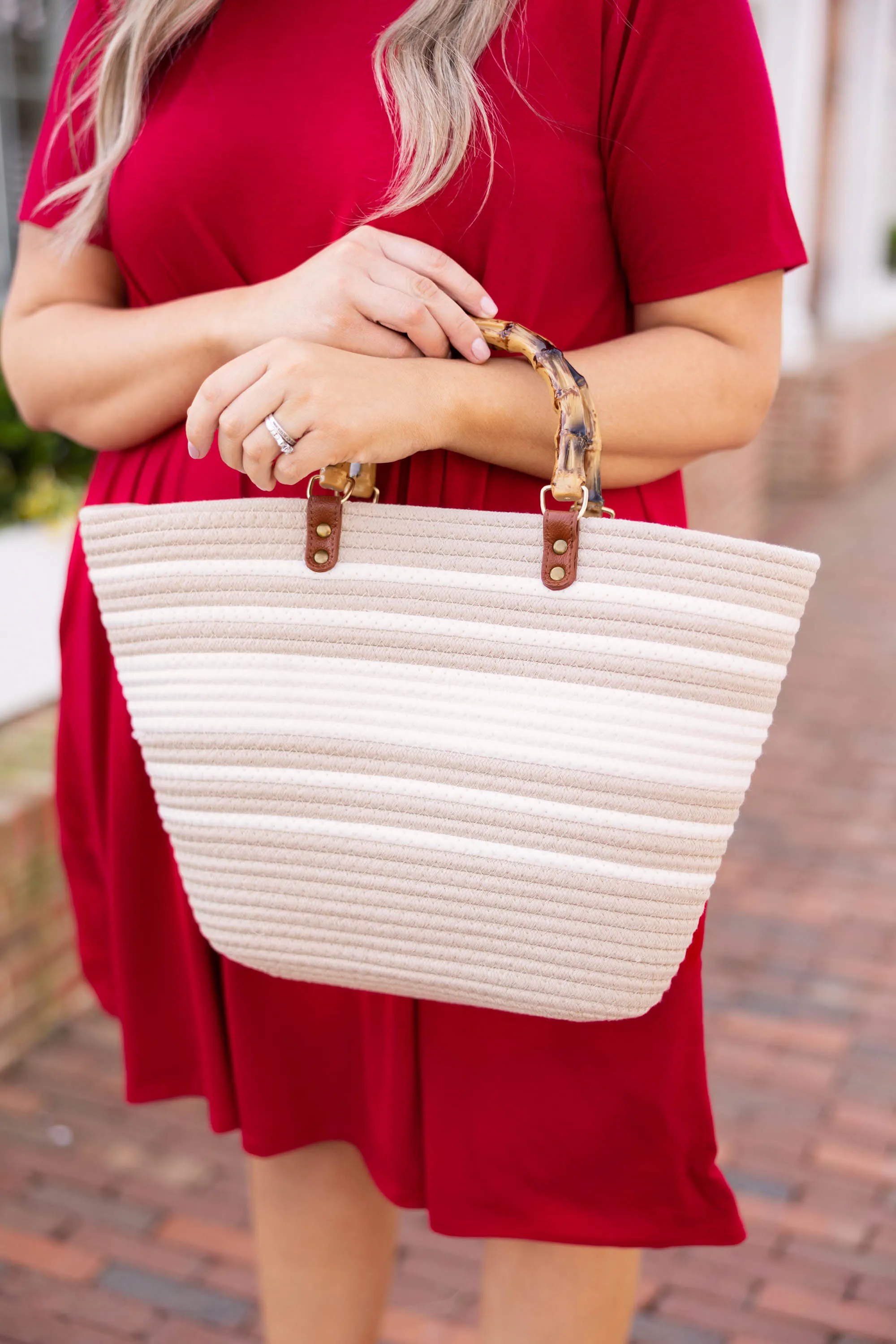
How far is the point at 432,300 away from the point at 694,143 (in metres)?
0.25

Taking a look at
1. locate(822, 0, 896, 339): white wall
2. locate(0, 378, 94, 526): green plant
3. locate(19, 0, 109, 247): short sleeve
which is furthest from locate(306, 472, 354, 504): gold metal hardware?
locate(822, 0, 896, 339): white wall

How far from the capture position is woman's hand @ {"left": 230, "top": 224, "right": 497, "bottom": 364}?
3.65 feet

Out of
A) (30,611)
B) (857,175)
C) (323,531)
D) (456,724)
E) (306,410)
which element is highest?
(306,410)

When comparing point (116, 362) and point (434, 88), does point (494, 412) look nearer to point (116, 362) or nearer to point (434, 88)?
point (434, 88)

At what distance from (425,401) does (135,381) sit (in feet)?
1.08

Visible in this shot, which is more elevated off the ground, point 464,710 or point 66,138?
point 66,138

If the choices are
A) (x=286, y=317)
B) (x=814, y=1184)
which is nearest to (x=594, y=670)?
(x=286, y=317)

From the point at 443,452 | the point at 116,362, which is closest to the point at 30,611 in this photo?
the point at 116,362

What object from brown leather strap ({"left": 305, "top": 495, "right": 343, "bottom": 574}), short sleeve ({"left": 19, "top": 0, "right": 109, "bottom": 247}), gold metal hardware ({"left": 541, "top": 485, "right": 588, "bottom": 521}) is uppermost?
short sleeve ({"left": 19, "top": 0, "right": 109, "bottom": 247})

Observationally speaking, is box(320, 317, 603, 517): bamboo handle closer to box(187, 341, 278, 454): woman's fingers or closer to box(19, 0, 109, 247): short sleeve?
box(187, 341, 278, 454): woman's fingers

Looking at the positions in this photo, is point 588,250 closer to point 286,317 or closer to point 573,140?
point 573,140

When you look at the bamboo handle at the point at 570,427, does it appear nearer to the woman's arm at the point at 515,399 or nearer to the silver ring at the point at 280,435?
the woman's arm at the point at 515,399

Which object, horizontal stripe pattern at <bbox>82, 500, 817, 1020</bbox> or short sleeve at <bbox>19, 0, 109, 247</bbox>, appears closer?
horizontal stripe pattern at <bbox>82, 500, 817, 1020</bbox>

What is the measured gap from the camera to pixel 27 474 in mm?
3520
